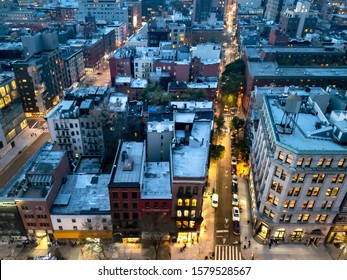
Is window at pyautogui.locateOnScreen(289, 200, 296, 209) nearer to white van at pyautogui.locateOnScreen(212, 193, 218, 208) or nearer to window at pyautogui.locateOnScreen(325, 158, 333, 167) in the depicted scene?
window at pyautogui.locateOnScreen(325, 158, 333, 167)

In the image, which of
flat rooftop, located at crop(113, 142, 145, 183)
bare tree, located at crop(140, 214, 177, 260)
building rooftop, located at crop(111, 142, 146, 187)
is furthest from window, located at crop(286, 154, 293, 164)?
flat rooftop, located at crop(113, 142, 145, 183)

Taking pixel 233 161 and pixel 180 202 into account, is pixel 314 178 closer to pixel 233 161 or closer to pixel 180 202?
pixel 180 202

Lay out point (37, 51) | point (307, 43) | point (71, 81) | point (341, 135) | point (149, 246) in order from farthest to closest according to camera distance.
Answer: point (307, 43) < point (71, 81) < point (37, 51) < point (149, 246) < point (341, 135)

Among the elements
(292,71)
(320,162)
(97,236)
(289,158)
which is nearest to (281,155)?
(289,158)

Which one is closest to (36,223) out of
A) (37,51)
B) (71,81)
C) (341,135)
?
(341,135)

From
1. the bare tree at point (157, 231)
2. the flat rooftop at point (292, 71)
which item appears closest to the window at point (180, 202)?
the bare tree at point (157, 231)

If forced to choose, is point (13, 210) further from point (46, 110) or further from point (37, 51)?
point (37, 51)

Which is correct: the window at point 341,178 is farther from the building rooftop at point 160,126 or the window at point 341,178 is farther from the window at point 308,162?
the building rooftop at point 160,126
